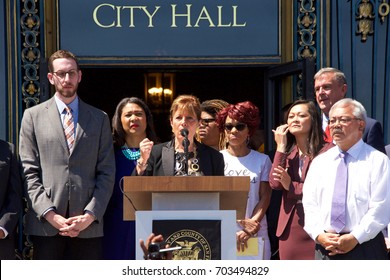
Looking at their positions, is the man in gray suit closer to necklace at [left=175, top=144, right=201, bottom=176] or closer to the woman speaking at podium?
the woman speaking at podium

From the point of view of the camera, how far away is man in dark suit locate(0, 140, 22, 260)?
7.80 metres

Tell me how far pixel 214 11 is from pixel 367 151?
3.28m

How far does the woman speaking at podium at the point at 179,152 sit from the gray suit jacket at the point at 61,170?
361 mm

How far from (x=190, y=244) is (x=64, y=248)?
169 centimetres

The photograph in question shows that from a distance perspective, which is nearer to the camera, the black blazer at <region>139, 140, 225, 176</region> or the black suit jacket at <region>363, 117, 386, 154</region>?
the black blazer at <region>139, 140, 225, 176</region>

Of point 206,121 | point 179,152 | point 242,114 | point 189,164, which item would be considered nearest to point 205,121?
point 206,121

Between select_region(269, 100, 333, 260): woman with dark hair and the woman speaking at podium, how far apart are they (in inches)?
23.1

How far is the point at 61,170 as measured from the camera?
7.89m

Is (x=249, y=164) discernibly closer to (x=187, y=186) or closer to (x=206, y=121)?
(x=206, y=121)

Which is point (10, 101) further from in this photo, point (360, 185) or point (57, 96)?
point (360, 185)

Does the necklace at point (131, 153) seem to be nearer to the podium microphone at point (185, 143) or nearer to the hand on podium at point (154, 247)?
the podium microphone at point (185, 143)

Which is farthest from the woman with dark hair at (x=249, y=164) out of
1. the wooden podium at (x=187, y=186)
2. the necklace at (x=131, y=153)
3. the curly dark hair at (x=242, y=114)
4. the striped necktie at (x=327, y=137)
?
the wooden podium at (x=187, y=186)

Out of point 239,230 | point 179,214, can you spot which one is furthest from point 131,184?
point 239,230

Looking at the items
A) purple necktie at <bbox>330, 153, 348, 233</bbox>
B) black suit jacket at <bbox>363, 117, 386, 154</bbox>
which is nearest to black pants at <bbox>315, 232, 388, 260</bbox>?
purple necktie at <bbox>330, 153, 348, 233</bbox>
